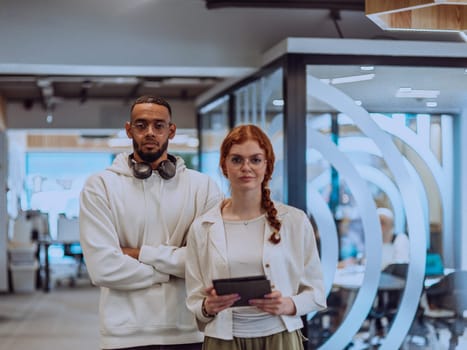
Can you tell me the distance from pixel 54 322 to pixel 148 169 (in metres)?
7.02

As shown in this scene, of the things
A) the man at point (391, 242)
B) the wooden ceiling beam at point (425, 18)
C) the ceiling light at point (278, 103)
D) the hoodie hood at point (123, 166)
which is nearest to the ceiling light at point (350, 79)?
the ceiling light at point (278, 103)

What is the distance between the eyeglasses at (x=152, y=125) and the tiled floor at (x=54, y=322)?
3.85 metres

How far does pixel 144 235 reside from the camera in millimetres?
2893

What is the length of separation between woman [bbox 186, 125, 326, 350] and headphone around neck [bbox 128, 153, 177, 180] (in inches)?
8.3

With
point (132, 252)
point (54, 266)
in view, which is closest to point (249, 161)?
point (132, 252)

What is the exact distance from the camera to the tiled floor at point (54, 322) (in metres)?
7.76

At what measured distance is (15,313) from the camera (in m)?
10.3

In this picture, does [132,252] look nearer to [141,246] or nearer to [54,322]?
[141,246]

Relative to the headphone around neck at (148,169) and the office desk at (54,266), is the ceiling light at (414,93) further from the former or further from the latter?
the office desk at (54,266)

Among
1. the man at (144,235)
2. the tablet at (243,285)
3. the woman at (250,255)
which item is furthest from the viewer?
the man at (144,235)

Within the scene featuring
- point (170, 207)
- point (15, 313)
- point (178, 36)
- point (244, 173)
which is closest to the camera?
point (244, 173)

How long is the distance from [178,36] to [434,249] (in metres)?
2.75

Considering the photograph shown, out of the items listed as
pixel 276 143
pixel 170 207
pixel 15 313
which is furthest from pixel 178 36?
pixel 15 313

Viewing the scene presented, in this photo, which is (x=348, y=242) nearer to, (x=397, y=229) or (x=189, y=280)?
(x=397, y=229)
